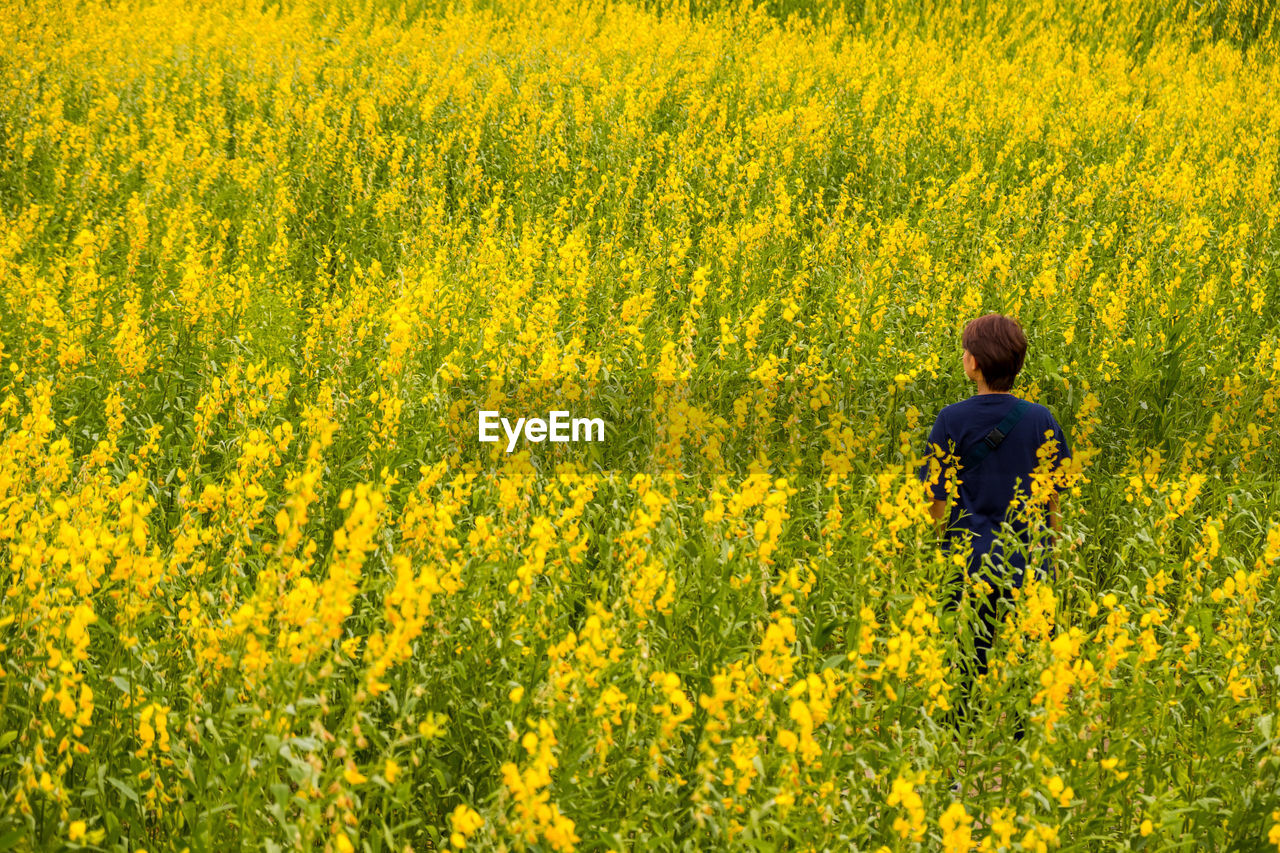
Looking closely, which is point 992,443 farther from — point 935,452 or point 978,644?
point 978,644

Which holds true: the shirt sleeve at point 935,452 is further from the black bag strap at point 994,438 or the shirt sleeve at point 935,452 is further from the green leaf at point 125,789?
the green leaf at point 125,789

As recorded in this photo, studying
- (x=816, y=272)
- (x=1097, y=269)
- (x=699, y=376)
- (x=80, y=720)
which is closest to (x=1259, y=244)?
(x=1097, y=269)

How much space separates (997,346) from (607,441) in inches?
78.6

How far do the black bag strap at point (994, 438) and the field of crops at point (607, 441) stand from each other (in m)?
0.38

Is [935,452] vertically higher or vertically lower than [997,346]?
lower

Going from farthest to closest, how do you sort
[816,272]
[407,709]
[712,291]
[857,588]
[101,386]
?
[816,272] < [712,291] < [101,386] < [857,588] < [407,709]

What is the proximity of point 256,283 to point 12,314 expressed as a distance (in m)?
1.40

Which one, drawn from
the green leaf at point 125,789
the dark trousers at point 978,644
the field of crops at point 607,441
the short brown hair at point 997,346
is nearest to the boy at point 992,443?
the short brown hair at point 997,346

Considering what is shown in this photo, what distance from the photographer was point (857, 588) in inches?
149

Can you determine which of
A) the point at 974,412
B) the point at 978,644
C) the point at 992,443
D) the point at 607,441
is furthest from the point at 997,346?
Result: the point at 607,441

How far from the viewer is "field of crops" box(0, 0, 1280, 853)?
2.64 m

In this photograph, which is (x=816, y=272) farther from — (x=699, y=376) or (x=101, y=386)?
(x=101, y=386)

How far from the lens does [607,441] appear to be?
17.4 feet

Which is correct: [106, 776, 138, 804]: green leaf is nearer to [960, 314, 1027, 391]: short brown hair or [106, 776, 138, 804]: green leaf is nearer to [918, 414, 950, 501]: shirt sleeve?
[918, 414, 950, 501]: shirt sleeve
